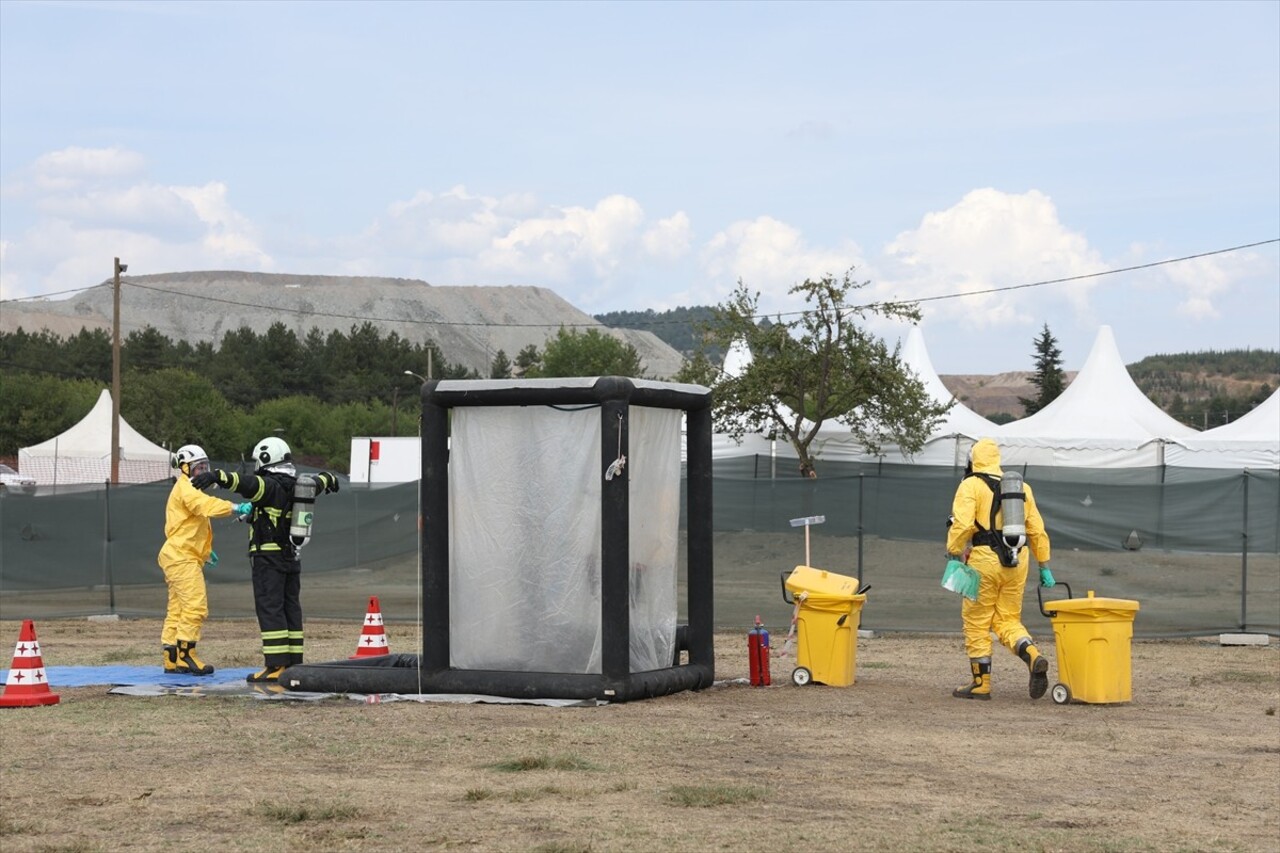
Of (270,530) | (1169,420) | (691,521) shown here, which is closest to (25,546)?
(270,530)

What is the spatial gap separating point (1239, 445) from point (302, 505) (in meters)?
35.0

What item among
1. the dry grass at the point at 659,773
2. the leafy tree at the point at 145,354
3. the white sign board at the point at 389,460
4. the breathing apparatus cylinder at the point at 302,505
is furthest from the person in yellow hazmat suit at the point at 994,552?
the leafy tree at the point at 145,354

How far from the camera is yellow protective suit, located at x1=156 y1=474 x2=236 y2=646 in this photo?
14039 millimetres

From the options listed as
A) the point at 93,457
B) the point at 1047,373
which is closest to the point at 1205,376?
the point at 1047,373

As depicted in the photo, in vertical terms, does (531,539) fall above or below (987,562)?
above

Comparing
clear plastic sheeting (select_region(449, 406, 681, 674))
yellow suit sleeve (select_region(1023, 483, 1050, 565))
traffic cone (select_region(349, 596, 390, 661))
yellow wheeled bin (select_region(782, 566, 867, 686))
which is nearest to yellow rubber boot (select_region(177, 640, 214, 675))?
traffic cone (select_region(349, 596, 390, 661))

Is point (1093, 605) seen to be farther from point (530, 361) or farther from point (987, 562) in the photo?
point (530, 361)

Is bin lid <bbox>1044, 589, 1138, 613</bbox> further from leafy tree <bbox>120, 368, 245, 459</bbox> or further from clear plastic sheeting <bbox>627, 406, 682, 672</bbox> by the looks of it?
leafy tree <bbox>120, 368, 245, 459</bbox>

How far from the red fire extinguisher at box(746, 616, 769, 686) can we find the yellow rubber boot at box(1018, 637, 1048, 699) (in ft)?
7.37

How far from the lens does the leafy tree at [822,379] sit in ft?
→ 151

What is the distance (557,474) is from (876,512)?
973 cm

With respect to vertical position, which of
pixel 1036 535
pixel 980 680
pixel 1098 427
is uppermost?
pixel 1098 427

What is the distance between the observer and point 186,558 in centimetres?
1424

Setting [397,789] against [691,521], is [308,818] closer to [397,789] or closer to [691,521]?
[397,789]
